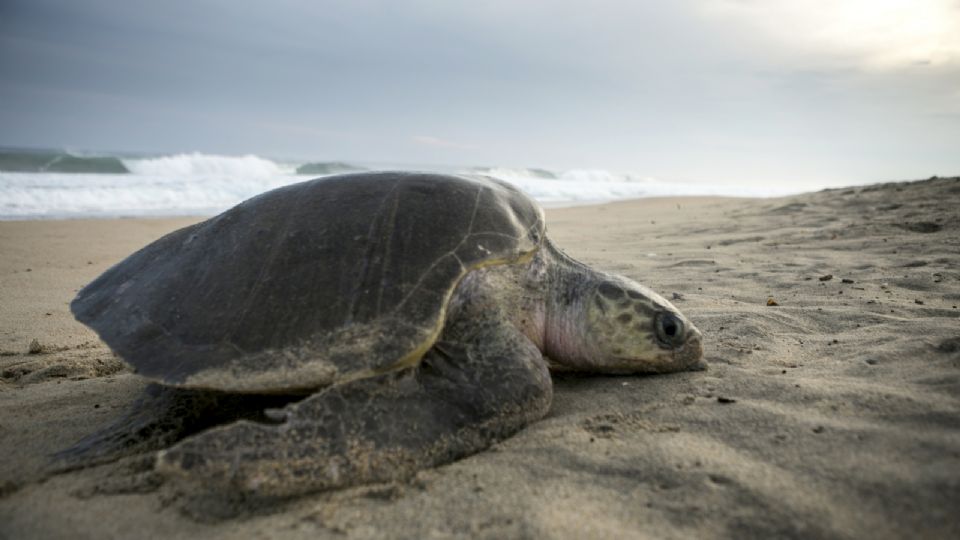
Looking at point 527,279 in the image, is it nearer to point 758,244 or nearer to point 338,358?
point 338,358

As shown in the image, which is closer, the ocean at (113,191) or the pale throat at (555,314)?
the pale throat at (555,314)

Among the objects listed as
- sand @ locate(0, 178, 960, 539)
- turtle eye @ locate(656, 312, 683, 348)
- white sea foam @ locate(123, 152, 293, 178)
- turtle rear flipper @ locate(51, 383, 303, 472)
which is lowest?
turtle rear flipper @ locate(51, 383, 303, 472)

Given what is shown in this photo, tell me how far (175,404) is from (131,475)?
1.49 ft

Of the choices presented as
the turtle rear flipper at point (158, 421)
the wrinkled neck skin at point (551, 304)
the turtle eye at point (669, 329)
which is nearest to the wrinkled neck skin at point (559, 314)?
the wrinkled neck skin at point (551, 304)

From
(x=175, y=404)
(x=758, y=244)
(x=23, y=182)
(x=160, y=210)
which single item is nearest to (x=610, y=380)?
(x=175, y=404)

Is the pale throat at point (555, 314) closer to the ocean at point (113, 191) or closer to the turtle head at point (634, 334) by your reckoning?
the turtle head at point (634, 334)

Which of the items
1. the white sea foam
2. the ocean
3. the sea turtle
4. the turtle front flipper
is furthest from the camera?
the white sea foam

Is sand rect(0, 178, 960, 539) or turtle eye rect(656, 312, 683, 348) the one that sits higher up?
turtle eye rect(656, 312, 683, 348)

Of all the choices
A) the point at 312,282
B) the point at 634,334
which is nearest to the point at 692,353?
the point at 634,334

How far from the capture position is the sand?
154 cm

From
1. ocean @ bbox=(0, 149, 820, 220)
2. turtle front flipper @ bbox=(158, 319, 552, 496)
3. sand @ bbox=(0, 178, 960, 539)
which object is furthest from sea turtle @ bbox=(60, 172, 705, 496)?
ocean @ bbox=(0, 149, 820, 220)

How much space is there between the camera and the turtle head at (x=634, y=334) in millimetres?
2623

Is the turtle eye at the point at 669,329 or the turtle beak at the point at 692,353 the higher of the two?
the turtle eye at the point at 669,329

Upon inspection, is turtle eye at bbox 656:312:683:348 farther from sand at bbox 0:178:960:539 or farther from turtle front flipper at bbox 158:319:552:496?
turtle front flipper at bbox 158:319:552:496
